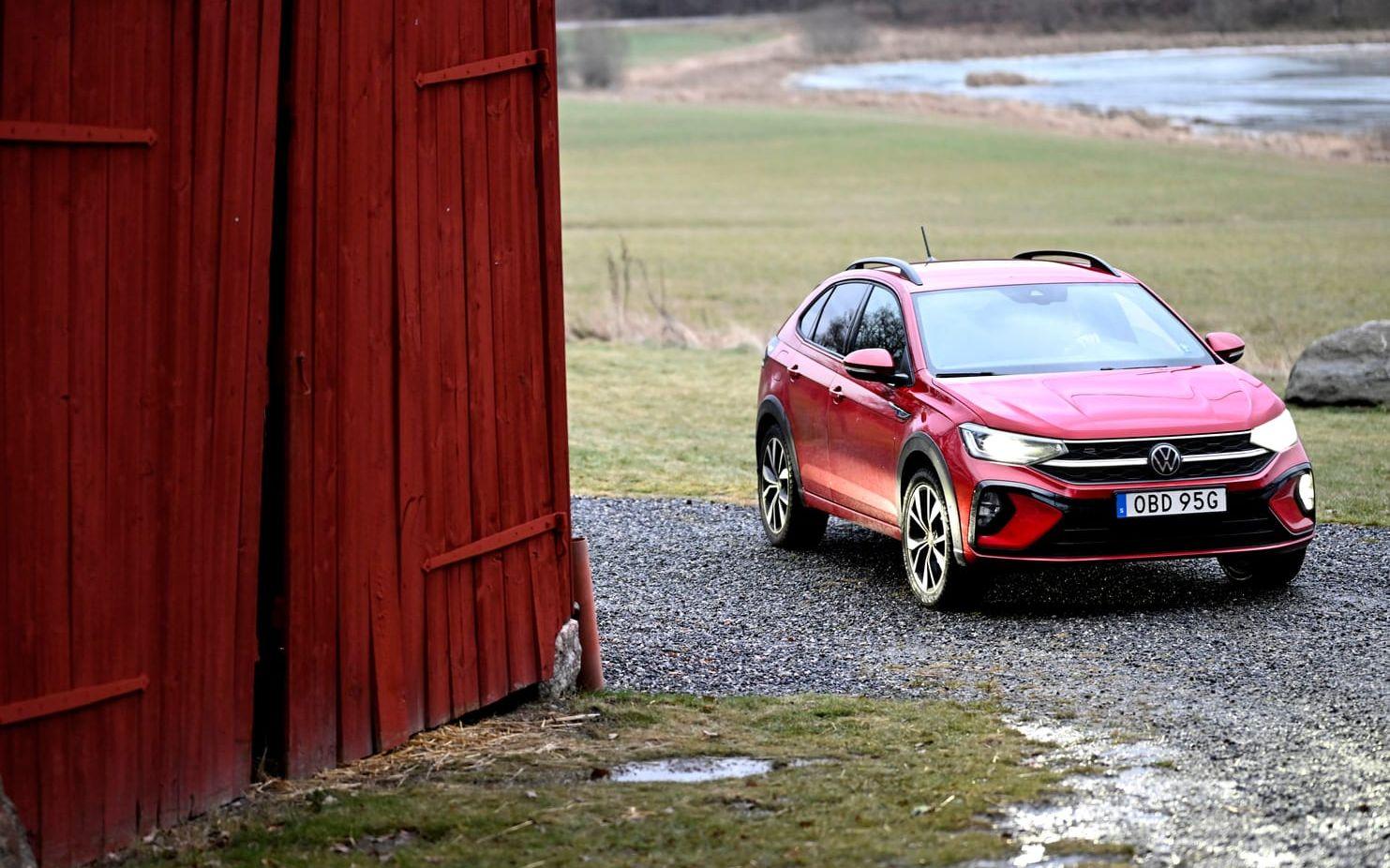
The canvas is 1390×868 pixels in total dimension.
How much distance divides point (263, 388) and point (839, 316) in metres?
5.60

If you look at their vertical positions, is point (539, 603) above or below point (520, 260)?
below

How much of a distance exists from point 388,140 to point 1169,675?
387 centimetres

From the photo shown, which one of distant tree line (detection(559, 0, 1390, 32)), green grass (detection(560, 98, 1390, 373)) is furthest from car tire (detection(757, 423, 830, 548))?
distant tree line (detection(559, 0, 1390, 32))

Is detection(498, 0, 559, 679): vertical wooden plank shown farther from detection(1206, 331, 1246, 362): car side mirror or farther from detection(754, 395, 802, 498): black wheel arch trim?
detection(1206, 331, 1246, 362): car side mirror

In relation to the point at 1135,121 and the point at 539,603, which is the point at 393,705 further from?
the point at 1135,121

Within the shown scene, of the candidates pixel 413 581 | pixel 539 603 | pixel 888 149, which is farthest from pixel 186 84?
pixel 888 149

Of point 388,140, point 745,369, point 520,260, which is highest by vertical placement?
point 388,140

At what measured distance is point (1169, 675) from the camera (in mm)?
7738

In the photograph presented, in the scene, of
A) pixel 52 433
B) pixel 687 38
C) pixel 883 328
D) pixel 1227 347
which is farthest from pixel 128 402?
pixel 687 38

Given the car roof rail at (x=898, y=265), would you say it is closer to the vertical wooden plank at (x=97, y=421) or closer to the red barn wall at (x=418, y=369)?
the red barn wall at (x=418, y=369)

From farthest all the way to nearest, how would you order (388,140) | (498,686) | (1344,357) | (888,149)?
1. (888,149)
2. (1344,357)
3. (498,686)
4. (388,140)

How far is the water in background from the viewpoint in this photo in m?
73.1

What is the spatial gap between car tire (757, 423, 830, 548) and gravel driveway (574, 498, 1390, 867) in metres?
0.13

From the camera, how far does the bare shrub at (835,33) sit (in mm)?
140000
